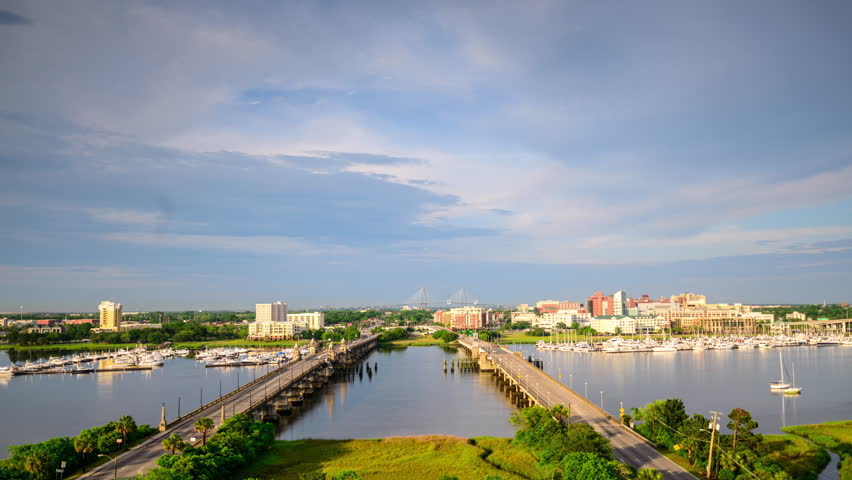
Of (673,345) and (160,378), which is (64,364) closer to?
(160,378)

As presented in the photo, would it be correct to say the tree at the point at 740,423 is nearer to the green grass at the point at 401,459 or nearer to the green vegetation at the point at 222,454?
the green grass at the point at 401,459

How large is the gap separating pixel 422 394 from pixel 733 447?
36.9 m

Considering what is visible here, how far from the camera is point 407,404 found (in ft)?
187

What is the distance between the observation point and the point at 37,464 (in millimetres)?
28109

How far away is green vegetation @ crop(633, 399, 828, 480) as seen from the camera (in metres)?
28.2

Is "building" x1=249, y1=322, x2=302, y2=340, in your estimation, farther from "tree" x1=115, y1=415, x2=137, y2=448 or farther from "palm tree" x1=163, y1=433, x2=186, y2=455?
"palm tree" x1=163, y1=433, x2=186, y2=455

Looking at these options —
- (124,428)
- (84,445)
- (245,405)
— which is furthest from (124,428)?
(245,405)

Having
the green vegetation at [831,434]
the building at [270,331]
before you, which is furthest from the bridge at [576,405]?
the building at [270,331]

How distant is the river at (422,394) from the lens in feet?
154

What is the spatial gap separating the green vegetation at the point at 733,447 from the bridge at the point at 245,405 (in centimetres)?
2767

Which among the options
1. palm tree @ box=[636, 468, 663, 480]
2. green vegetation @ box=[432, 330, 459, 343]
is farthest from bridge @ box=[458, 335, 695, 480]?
green vegetation @ box=[432, 330, 459, 343]

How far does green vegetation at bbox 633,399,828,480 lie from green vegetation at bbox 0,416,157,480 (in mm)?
31058

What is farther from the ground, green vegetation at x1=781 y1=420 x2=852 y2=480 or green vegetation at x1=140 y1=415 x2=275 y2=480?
green vegetation at x1=140 y1=415 x2=275 y2=480

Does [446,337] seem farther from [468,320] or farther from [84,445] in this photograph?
[84,445]
